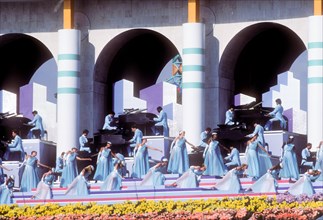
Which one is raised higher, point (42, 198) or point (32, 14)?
point (32, 14)

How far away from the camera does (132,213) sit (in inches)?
2095

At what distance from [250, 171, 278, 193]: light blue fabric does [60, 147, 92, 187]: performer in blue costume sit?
825cm

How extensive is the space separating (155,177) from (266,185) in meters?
4.44

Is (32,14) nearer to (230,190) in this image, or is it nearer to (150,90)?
(150,90)

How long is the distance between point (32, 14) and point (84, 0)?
2513mm

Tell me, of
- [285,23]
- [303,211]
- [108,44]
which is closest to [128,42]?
[108,44]

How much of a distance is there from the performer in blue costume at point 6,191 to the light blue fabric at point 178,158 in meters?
5.73

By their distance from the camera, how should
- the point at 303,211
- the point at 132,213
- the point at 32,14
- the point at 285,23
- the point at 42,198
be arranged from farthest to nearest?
1. the point at 32,14
2. the point at 285,23
3. the point at 42,198
4. the point at 132,213
5. the point at 303,211

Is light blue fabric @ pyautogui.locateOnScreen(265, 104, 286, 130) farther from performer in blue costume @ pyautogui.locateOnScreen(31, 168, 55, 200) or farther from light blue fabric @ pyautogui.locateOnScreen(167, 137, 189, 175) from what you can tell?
performer in blue costume @ pyautogui.locateOnScreen(31, 168, 55, 200)

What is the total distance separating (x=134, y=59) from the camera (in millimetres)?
69812

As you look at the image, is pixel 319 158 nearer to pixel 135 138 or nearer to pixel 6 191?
pixel 135 138

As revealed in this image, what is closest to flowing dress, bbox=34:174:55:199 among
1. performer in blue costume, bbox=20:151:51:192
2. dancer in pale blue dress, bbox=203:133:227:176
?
performer in blue costume, bbox=20:151:51:192

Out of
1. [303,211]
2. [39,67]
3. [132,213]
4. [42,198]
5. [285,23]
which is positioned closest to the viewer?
[303,211]

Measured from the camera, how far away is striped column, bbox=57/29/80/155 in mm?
64062
